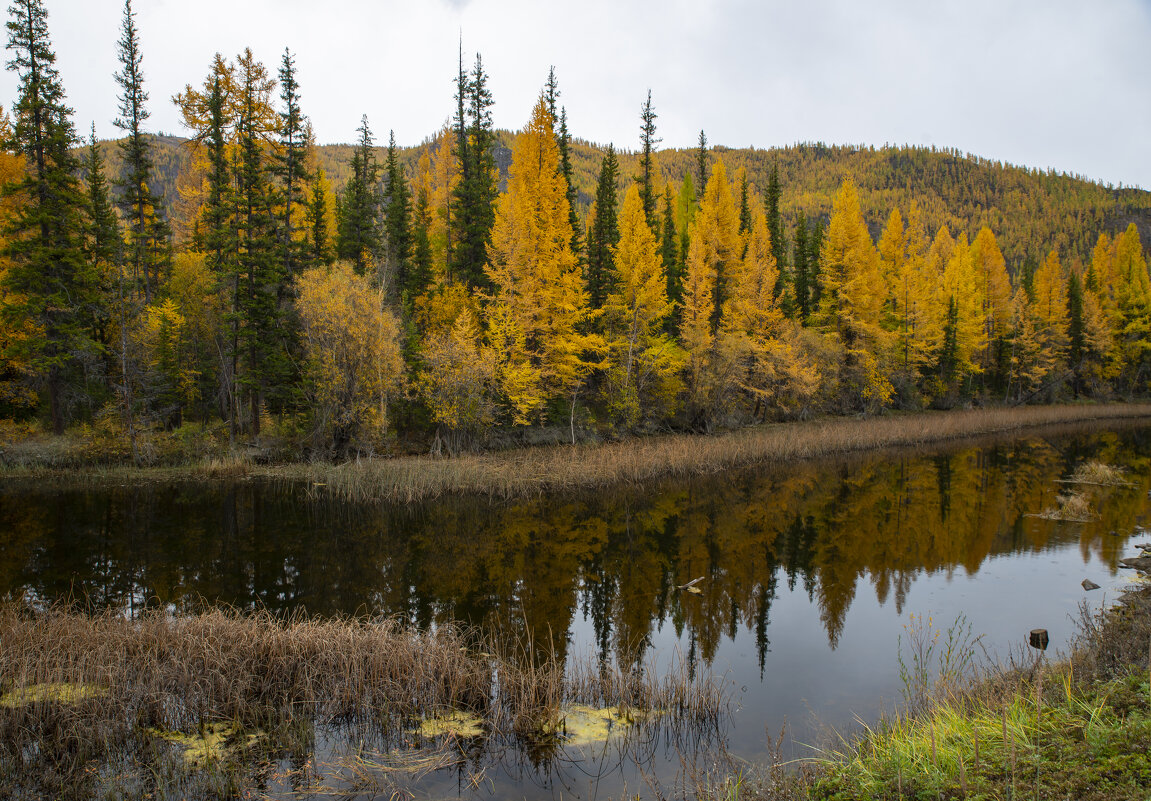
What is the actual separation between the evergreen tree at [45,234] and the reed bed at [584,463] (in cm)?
954

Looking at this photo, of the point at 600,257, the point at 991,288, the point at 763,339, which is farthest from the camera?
the point at 991,288

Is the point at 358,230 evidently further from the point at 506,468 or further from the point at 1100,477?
the point at 1100,477

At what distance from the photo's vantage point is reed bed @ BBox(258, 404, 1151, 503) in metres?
21.7

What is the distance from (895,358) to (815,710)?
128 feet

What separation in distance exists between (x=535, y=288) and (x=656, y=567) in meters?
16.6

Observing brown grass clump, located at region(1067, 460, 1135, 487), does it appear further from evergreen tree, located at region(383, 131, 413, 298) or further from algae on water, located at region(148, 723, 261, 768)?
evergreen tree, located at region(383, 131, 413, 298)

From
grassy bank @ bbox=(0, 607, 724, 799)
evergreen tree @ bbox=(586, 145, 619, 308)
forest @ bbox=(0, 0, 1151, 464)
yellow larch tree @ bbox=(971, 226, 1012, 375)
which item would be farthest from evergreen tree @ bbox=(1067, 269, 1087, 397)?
grassy bank @ bbox=(0, 607, 724, 799)

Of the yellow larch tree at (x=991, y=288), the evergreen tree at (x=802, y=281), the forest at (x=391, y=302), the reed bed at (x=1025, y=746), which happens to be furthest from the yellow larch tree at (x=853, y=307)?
the reed bed at (x=1025, y=746)

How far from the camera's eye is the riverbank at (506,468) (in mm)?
21750

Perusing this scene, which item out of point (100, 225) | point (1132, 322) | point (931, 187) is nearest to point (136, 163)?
point (100, 225)

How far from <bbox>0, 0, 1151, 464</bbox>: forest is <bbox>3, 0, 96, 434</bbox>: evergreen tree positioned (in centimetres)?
9

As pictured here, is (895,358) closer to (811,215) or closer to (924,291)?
(924,291)

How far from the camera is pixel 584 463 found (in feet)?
76.5

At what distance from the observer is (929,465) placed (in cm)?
2825
